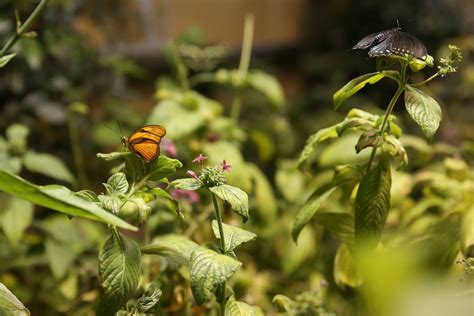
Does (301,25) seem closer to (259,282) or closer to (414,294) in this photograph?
(259,282)

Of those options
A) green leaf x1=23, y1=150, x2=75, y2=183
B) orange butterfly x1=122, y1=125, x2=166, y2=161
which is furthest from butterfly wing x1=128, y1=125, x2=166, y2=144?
green leaf x1=23, y1=150, x2=75, y2=183

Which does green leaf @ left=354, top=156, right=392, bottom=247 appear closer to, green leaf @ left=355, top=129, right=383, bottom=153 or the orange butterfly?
green leaf @ left=355, top=129, right=383, bottom=153

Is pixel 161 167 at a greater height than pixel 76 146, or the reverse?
pixel 76 146

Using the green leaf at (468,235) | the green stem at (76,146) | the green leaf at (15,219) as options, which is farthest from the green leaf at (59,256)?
the green leaf at (468,235)

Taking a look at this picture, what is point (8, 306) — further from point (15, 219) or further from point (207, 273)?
point (15, 219)

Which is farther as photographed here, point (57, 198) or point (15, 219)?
point (15, 219)

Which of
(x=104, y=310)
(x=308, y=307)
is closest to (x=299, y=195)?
(x=308, y=307)

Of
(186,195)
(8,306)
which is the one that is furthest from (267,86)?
(8,306)

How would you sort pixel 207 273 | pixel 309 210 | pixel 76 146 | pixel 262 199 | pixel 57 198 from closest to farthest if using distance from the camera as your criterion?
pixel 57 198, pixel 207 273, pixel 309 210, pixel 262 199, pixel 76 146
